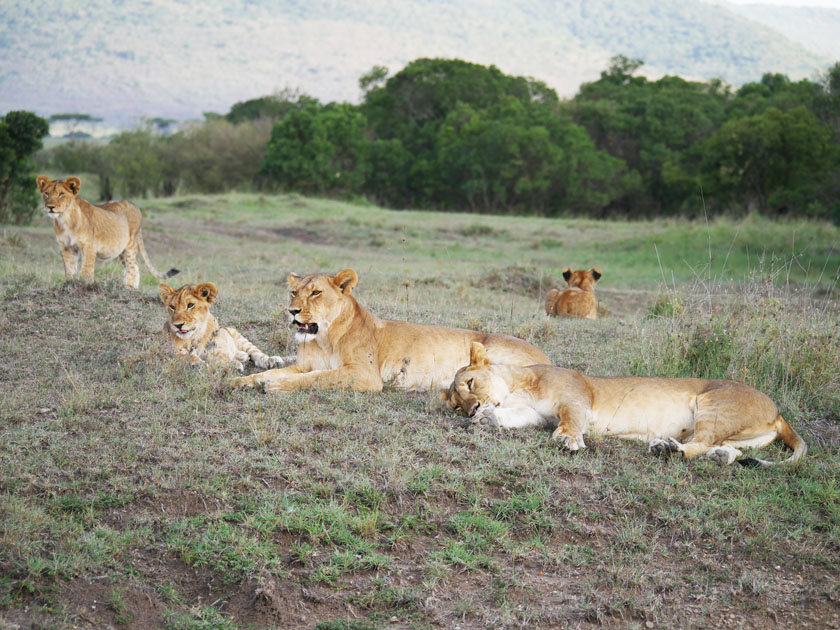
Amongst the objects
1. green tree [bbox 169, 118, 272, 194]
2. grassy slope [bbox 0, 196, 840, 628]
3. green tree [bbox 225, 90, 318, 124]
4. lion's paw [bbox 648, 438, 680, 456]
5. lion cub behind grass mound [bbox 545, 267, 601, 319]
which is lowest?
grassy slope [bbox 0, 196, 840, 628]

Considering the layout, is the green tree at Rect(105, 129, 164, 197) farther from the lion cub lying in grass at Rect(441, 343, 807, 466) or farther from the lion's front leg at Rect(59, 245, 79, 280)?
the lion cub lying in grass at Rect(441, 343, 807, 466)

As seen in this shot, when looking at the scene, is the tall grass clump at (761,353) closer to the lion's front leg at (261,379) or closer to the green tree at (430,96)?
the lion's front leg at (261,379)

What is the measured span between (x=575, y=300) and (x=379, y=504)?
6.35 m

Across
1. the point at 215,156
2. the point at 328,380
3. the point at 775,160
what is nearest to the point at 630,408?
the point at 328,380

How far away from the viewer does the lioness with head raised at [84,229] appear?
32.7ft

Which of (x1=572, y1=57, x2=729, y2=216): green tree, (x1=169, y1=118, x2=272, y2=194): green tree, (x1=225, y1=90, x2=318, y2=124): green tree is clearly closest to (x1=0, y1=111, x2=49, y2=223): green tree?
(x1=169, y1=118, x2=272, y2=194): green tree

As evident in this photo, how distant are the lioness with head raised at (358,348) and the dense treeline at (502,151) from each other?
2569 centimetres

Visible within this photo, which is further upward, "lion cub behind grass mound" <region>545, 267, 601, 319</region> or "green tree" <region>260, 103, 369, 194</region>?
"green tree" <region>260, 103, 369, 194</region>

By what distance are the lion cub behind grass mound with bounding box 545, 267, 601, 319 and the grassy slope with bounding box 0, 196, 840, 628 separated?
2297 millimetres

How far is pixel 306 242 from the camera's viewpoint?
70.6 feet

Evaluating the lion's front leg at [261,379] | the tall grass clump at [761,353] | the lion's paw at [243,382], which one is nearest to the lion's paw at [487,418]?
the lion's front leg at [261,379]

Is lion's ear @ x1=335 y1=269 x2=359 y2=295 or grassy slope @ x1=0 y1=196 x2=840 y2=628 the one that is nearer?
grassy slope @ x1=0 y1=196 x2=840 y2=628

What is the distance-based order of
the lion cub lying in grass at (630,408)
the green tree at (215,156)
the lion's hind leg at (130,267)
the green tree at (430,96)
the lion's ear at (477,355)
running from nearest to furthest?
the lion cub lying in grass at (630,408) < the lion's ear at (477,355) < the lion's hind leg at (130,267) < the green tree at (215,156) < the green tree at (430,96)

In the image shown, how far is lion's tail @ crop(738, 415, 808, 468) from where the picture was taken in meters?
5.36
